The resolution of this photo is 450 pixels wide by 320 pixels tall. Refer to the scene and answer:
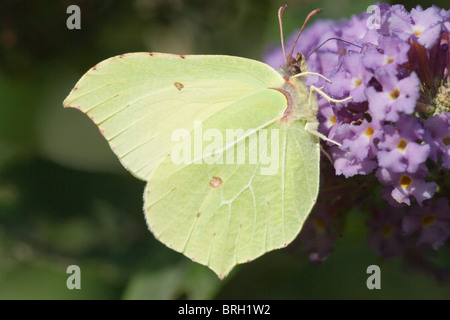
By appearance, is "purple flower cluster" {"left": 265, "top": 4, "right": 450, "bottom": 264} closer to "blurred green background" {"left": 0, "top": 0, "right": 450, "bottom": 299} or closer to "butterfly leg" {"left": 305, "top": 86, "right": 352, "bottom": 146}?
"butterfly leg" {"left": 305, "top": 86, "right": 352, "bottom": 146}

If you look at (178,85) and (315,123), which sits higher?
(178,85)

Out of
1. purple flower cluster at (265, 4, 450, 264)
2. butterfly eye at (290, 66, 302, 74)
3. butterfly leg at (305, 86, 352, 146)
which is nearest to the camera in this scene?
purple flower cluster at (265, 4, 450, 264)

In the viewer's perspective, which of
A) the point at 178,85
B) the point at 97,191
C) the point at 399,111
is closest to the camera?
the point at 399,111

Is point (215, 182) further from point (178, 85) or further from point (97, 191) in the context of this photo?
point (97, 191)

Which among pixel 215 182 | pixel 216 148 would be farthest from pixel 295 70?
pixel 215 182

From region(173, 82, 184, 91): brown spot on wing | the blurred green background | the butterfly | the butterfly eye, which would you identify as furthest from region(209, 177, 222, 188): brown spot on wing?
the blurred green background

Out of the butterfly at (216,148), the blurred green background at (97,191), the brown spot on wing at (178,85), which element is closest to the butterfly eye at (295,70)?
the butterfly at (216,148)

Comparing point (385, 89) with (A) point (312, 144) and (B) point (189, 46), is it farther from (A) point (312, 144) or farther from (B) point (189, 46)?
(B) point (189, 46)
